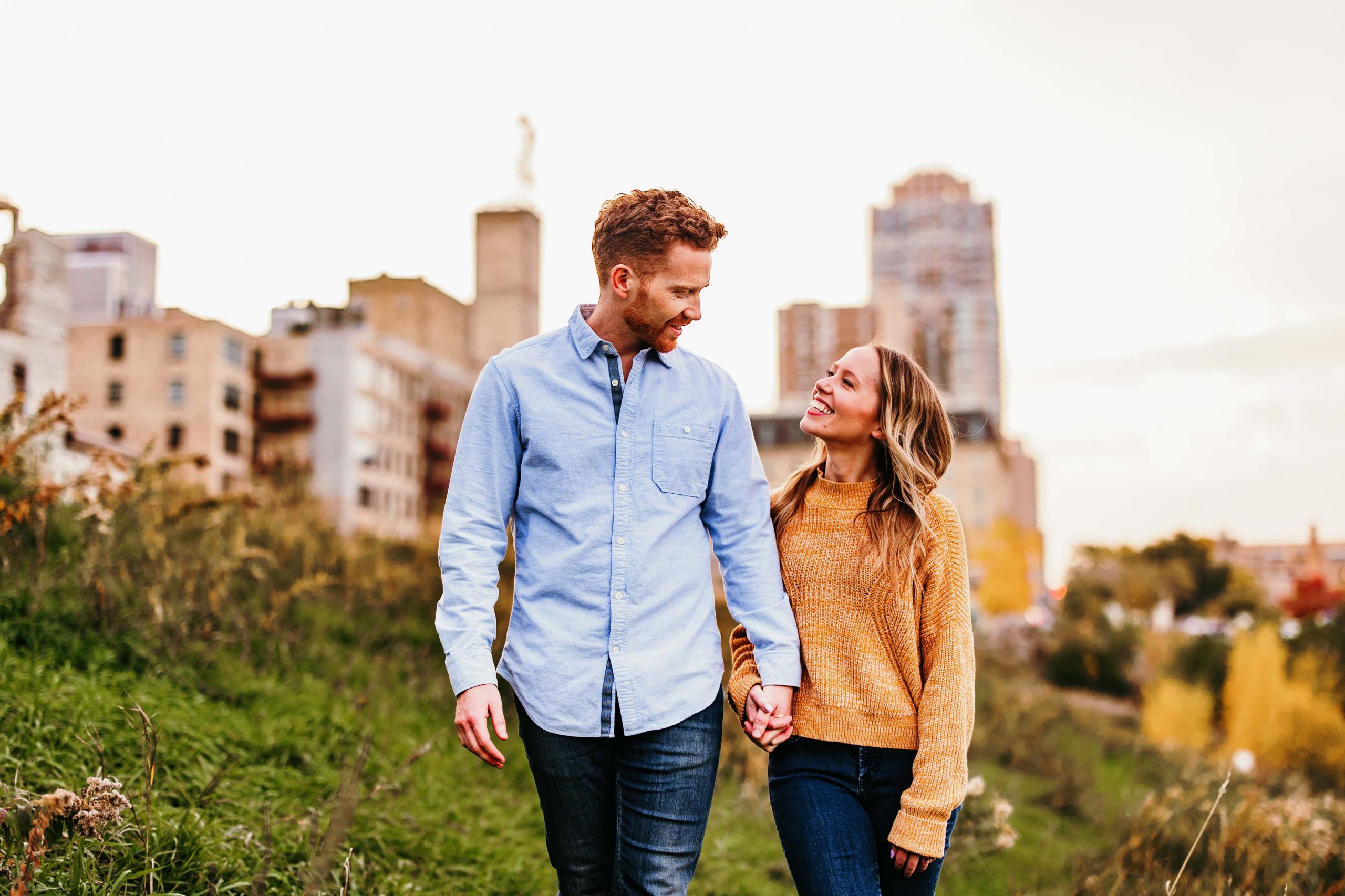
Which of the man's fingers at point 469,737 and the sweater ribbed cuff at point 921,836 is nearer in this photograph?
the man's fingers at point 469,737

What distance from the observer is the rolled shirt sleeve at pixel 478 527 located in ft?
8.66

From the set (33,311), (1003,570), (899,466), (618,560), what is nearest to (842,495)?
(899,466)

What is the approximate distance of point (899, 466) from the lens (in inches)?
117

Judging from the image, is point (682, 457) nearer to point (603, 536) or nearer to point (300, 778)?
point (603, 536)

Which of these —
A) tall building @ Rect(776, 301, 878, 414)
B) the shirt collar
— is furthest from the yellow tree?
the shirt collar

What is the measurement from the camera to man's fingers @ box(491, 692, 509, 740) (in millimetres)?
2500

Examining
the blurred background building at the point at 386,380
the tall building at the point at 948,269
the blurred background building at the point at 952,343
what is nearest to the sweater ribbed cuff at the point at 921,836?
the blurred background building at the point at 386,380

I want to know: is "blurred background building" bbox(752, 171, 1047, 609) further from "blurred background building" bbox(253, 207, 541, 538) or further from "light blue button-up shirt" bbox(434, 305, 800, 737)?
"light blue button-up shirt" bbox(434, 305, 800, 737)

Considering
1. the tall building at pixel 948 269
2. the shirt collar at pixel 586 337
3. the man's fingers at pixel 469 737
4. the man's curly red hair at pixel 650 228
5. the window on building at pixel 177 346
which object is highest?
the tall building at pixel 948 269

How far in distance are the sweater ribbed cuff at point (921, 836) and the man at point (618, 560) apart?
0.40m

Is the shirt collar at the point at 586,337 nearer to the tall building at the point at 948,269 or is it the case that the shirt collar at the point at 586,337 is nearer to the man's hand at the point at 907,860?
the man's hand at the point at 907,860

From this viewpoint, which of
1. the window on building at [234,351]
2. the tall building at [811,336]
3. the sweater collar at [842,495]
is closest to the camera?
the sweater collar at [842,495]

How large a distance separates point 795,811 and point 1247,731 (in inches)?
1318

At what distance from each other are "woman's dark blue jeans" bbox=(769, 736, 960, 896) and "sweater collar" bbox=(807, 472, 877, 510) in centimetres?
63
